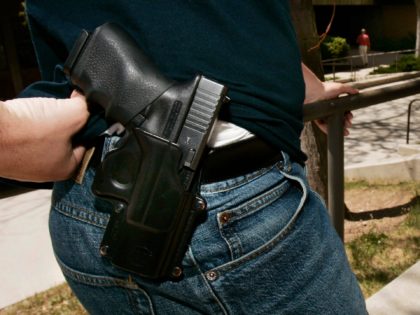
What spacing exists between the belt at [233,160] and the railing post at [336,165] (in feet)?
3.43

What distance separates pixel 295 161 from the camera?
1.09 metres

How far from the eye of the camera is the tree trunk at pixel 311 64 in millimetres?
4293

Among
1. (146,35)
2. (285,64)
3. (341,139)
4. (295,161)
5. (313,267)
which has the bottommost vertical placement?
(341,139)

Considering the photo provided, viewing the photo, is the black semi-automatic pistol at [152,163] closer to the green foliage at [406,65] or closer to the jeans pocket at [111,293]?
the jeans pocket at [111,293]

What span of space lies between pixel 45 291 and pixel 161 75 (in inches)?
142

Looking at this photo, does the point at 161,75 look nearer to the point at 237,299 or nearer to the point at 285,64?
the point at 285,64

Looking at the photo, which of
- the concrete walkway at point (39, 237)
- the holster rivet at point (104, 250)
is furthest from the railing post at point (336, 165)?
the holster rivet at point (104, 250)

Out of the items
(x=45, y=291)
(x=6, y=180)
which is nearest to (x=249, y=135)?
(x=6, y=180)

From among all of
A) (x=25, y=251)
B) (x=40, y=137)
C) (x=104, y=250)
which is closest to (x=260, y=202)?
(x=104, y=250)

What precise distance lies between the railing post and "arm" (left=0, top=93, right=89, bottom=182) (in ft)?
4.05

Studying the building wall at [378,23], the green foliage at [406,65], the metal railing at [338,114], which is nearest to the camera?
the metal railing at [338,114]

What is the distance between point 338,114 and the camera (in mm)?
1953

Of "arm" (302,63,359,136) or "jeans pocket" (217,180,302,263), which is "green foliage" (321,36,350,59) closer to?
"arm" (302,63,359,136)

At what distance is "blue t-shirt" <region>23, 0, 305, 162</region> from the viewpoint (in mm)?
957
